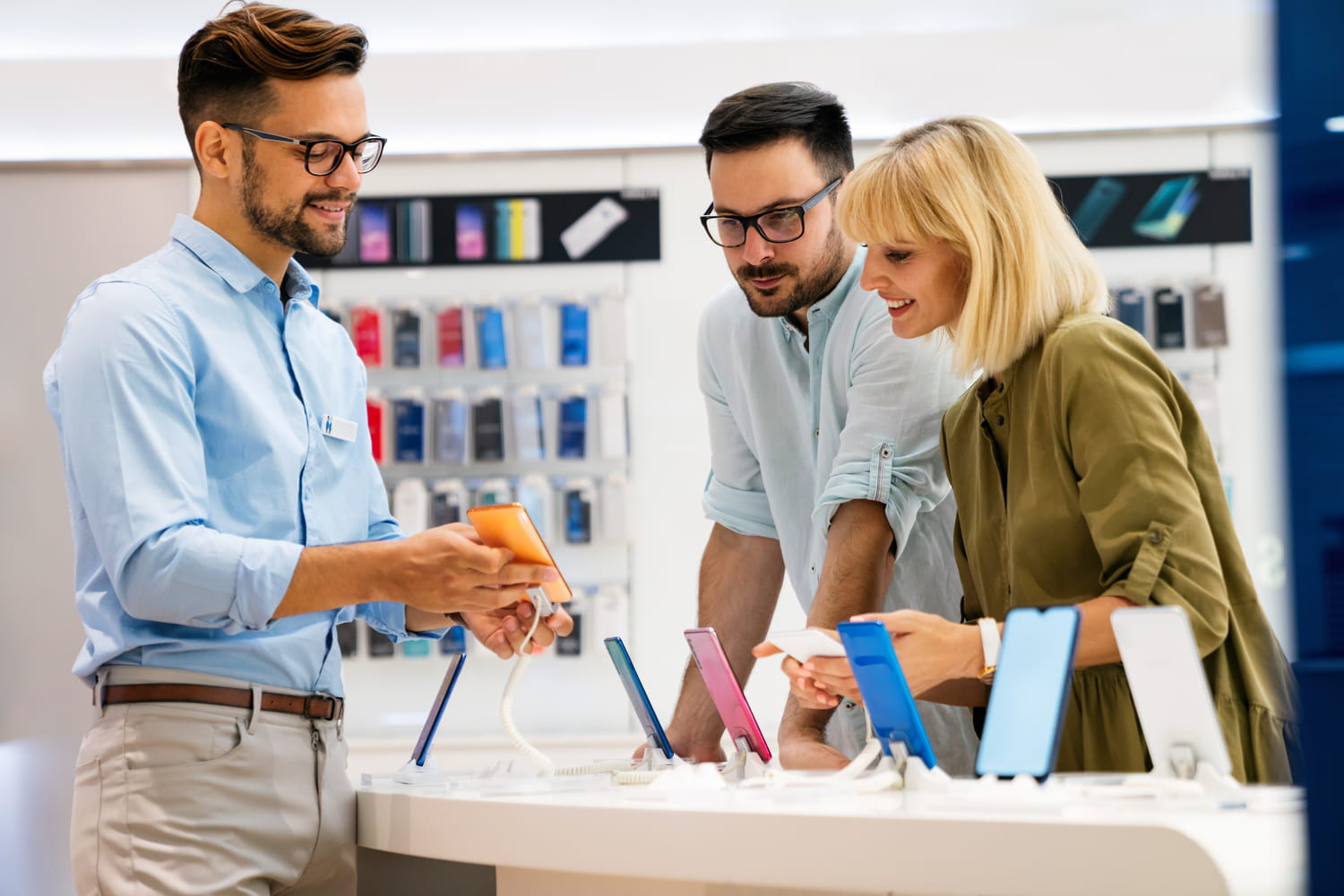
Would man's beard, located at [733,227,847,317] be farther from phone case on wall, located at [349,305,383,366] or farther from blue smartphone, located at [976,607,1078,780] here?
phone case on wall, located at [349,305,383,366]

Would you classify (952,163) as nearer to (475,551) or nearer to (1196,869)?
(475,551)

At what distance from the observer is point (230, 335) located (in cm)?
181

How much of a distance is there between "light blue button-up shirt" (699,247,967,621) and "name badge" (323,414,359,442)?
0.77m

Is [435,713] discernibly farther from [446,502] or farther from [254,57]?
[446,502]

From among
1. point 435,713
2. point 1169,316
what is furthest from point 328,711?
point 1169,316

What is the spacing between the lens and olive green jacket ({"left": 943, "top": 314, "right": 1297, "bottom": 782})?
1.53m

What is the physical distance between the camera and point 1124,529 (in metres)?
1.53

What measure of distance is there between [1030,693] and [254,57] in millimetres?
1459

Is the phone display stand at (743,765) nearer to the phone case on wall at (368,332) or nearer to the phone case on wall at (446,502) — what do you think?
the phone case on wall at (446,502)

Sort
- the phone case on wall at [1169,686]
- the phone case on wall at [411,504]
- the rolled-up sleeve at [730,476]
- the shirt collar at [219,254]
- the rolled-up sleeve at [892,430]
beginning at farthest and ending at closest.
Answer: the phone case on wall at [411,504] → the rolled-up sleeve at [730,476] → the rolled-up sleeve at [892,430] → the shirt collar at [219,254] → the phone case on wall at [1169,686]

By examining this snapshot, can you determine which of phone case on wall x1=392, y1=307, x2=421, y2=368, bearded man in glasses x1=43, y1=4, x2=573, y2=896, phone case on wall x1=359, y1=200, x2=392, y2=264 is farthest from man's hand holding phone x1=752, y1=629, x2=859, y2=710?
phone case on wall x1=359, y1=200, x2=392, y2=264

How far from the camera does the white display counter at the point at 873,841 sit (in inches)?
41.6

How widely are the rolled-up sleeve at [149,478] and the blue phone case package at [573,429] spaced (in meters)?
3.07

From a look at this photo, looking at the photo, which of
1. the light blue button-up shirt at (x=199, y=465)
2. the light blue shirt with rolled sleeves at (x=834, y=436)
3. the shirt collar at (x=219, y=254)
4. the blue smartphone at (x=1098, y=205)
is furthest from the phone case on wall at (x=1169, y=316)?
the shirt collar at (x=219, y=254)
